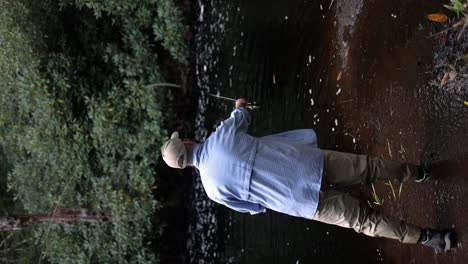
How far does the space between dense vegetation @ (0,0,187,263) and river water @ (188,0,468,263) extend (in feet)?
3.31

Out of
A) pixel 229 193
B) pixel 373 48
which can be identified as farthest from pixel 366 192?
pixel 229 193

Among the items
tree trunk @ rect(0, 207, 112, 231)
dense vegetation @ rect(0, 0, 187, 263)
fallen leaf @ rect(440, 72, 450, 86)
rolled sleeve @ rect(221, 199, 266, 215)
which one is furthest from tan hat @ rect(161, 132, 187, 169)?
tree trunk @ rect(0, 207, 112, 231)

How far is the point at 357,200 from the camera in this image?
3740 millimetres

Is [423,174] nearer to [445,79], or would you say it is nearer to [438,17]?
[445,79]

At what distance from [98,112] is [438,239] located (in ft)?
17.4

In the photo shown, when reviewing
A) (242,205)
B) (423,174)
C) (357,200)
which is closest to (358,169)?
(357,200)

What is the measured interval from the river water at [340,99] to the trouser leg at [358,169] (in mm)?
303

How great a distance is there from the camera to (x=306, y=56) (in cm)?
613

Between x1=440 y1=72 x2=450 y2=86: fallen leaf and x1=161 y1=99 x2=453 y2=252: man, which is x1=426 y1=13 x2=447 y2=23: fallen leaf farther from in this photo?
x1=161 y1=99 x2=453 y2=252: man

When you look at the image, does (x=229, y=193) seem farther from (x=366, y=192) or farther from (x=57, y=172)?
(x=57, y=172)

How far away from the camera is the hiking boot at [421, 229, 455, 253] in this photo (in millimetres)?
3559

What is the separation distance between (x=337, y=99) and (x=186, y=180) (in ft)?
12.2

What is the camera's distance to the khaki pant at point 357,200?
3.66 meters

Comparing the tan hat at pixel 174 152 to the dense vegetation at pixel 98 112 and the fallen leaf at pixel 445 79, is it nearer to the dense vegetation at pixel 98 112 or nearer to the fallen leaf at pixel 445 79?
the fallen leaf at pixel 445 79
